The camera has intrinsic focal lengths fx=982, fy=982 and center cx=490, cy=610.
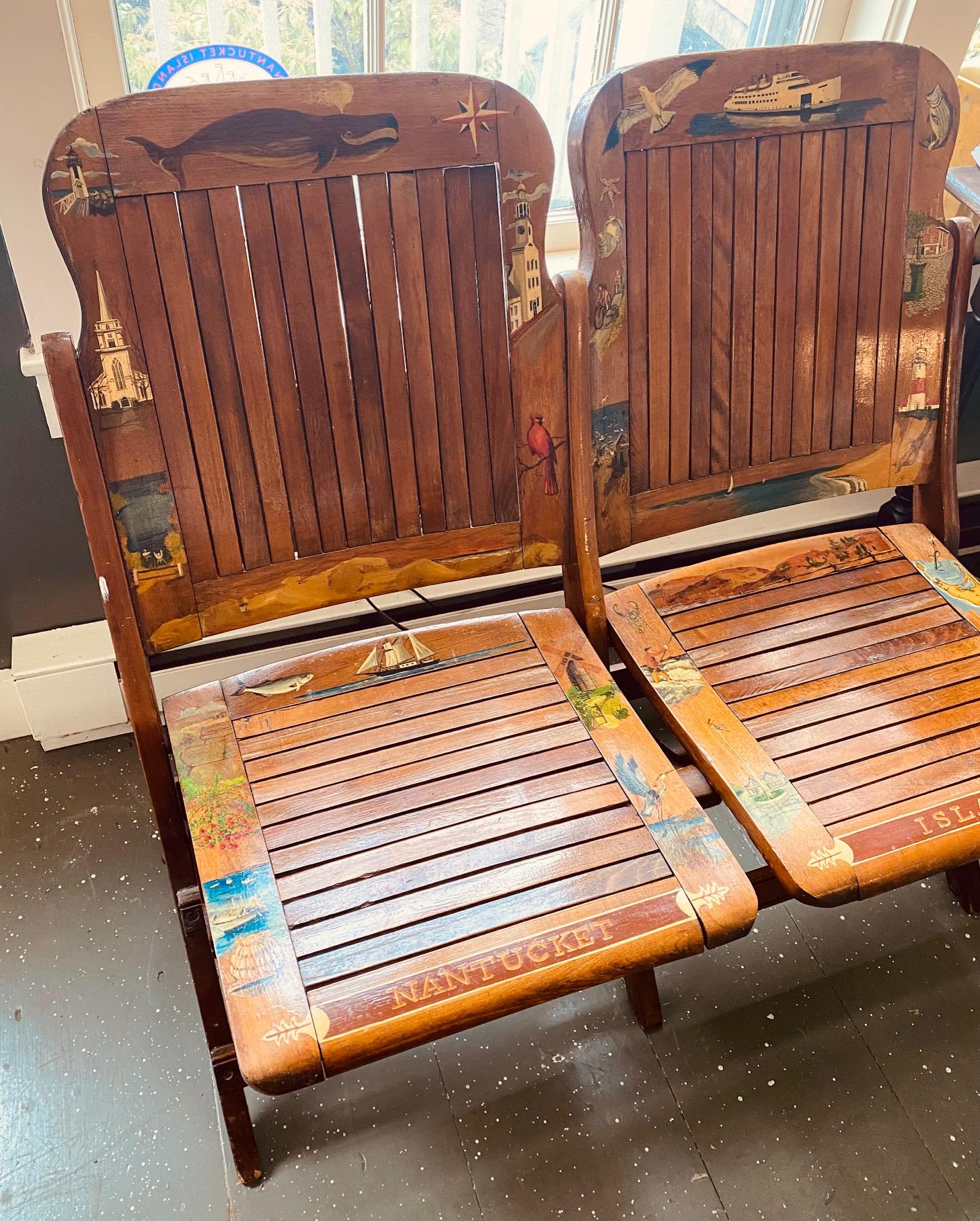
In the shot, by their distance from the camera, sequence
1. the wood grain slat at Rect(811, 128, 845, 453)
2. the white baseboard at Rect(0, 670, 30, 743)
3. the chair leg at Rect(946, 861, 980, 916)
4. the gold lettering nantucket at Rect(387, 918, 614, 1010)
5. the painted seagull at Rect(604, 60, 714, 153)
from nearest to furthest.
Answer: the gold lettering nantucket at Rect(387, 918, 614, 1010) → the painted seagull at Rect(604, 60, 714, 153) → the wood grain slat at Rect(811, 128, 845, 453) → the chair leg at Rect(946, 861, 980, 916) → the white baseboard at Rect(0, 670, 30, 743)

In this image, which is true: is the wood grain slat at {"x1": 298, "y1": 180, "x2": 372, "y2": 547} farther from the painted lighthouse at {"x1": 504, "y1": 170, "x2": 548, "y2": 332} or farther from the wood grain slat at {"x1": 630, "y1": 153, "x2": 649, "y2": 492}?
the wood grain slat at {"x1": 630, "y1": 153, "x2": 649, "y2": 492}

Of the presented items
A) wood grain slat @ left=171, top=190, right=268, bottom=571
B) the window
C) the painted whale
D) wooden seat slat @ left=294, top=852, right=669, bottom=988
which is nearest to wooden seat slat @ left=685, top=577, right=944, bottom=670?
wooden seat slat @ left=294, top=852, right=669, bottom=988

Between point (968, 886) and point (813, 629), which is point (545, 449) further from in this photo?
point (968, 886)

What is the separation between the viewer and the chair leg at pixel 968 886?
4.80 feet

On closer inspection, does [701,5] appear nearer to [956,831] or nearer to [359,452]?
[359,452]

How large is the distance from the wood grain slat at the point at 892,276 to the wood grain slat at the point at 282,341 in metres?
0.73

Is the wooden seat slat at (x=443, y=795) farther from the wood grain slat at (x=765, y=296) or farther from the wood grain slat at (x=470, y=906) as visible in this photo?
the wood grain slat at (x=765, y=296)

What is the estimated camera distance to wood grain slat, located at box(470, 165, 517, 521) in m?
1.06

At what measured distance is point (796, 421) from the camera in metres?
1.29

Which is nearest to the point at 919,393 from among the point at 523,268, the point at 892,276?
the point at 892,276

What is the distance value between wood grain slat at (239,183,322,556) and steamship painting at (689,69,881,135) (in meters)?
0.48

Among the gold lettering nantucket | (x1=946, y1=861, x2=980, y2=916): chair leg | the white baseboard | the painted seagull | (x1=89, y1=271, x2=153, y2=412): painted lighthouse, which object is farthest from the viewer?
the white baseboard

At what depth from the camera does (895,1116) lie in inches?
49.4

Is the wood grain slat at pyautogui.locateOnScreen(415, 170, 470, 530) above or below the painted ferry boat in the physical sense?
below
